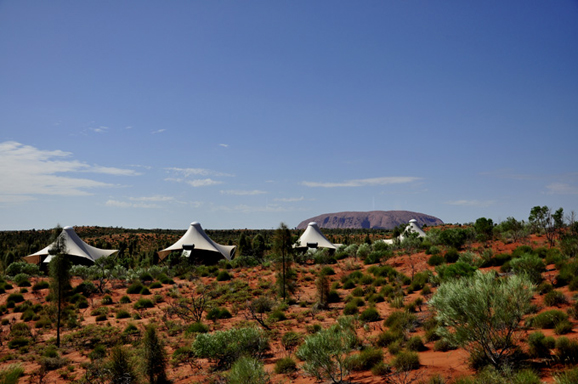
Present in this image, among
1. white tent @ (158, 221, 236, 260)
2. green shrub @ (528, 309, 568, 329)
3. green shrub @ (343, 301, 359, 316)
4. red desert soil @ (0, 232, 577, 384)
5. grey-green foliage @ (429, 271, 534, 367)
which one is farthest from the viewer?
white tent @ (158, 221, 236, 260)

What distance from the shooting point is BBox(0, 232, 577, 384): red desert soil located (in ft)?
30.4

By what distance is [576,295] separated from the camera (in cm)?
1220

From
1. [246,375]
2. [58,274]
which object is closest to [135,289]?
[58,274]

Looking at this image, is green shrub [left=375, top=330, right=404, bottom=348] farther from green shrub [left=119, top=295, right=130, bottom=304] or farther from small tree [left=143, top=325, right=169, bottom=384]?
green shrub [left=119, top=295, right=130, bottom=304]

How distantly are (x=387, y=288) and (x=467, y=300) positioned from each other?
11951 mm

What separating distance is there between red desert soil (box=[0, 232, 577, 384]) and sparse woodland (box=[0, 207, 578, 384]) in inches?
3.0

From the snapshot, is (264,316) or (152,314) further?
(152,314)

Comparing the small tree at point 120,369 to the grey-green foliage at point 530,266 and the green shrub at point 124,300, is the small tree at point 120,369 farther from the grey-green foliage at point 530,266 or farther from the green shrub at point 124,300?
the grey-green foliage at point 530,266

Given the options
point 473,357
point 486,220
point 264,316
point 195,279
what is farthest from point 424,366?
point 486,220

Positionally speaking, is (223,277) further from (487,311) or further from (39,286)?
(487,311)

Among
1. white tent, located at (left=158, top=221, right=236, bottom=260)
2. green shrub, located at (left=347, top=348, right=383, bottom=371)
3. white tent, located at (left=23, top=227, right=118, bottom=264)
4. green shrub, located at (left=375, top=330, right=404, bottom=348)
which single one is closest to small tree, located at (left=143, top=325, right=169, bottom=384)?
green shrub, located at (left=347, top=348, right=383, bottom=371)

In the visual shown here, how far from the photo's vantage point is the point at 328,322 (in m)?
15.8

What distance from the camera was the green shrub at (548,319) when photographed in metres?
10.1

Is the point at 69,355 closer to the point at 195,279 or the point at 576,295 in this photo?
the point at 195,279
